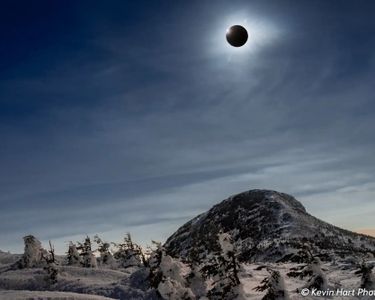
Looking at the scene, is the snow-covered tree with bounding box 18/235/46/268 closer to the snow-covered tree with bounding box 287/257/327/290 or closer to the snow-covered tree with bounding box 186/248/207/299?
the snow-covered tree with bounding box 186/248/207/299

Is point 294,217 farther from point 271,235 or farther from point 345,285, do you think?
point 345,285

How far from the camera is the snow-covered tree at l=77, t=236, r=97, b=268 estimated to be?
82125 millimetres

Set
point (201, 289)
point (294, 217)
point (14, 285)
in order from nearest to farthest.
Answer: point (201, 289)
point (14, 285)
point (294, 217)

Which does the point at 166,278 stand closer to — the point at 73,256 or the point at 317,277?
the point at 317,277

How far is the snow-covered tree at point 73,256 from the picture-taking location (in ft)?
278

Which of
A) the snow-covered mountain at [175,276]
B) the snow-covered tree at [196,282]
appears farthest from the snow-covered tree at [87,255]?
the snow-covered tree at [196,282]

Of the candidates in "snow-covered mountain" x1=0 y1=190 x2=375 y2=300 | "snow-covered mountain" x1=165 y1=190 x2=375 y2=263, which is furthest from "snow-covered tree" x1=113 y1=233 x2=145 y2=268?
"snow-covered mountain" x1=165 y1=190 x2=375 y2=263

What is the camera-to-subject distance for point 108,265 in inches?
3474

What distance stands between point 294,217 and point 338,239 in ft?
70.3

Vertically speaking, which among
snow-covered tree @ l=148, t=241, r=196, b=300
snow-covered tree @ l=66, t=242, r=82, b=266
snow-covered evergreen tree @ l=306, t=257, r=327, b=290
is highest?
snow-covered tree @ l=66, t=242, r=82, b=266

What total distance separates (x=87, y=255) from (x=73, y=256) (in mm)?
3632

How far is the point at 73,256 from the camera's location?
282 ft

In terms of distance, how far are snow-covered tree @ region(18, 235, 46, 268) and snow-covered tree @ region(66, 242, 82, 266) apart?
7.50 meters

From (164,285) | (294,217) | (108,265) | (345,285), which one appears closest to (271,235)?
(294,217)
